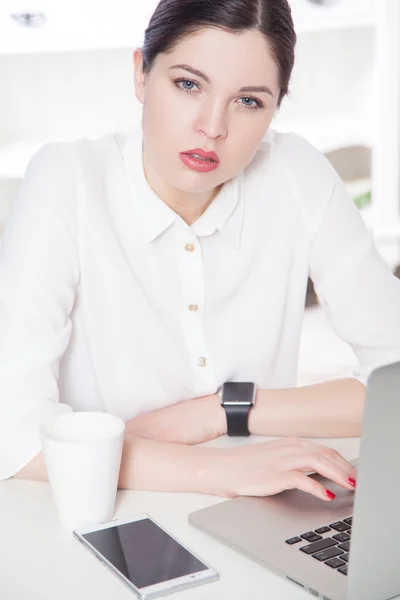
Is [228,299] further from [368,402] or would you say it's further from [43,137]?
[43,137]

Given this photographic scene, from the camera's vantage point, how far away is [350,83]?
133 inches

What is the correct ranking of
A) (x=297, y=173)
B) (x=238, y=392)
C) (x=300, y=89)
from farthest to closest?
(x=300, y=89) → (x=297, y=173) → (x=238, y=392)

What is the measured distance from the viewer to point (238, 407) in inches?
55.3

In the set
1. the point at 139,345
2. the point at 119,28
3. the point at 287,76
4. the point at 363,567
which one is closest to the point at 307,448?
the point at 363,567

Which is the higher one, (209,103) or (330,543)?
(209,103)

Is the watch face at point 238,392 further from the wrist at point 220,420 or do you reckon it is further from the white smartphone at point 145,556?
the white smartphone at point 145,556

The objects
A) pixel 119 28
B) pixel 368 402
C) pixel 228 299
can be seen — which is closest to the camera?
Result: pixel 368 402

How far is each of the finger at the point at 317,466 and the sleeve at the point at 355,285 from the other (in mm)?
396

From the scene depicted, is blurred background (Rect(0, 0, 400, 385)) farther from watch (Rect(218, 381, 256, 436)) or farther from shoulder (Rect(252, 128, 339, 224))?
watch (Rect(218, 381, 256, 436))

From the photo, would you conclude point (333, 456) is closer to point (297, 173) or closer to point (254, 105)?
point (254, 105)

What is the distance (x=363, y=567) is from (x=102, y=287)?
78 centimetres

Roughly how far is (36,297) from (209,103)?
0.38m

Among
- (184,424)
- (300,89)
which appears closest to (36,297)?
(184,424)

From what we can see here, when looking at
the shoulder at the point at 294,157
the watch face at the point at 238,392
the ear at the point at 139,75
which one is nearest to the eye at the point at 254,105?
the ear at the point at 139,75
